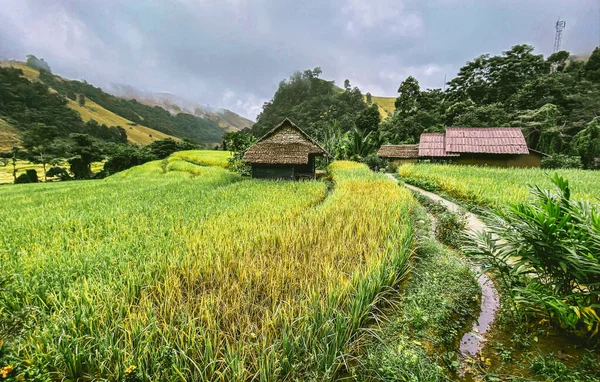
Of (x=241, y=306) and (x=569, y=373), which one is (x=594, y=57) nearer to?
(x=569, y=373)

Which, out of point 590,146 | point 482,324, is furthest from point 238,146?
point 590,146

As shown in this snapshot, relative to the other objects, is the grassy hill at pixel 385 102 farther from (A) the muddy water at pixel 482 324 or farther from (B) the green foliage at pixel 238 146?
(A) the muddy water at pixel 482 324

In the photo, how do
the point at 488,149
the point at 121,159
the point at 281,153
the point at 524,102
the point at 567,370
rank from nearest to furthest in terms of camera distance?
the point at 567,370 → the point at 281,153 → the point at 488,149 → the point at 524,102 → the point at 121,159

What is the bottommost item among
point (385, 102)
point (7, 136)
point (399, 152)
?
point (399, 152)

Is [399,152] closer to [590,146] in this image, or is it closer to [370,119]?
[590,146]

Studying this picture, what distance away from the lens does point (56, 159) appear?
87.4 ft

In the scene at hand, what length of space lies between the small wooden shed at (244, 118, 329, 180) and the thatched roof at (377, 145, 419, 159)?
35.3 ft

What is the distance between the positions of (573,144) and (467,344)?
85.2 ft

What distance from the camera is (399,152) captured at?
2078 centimetres

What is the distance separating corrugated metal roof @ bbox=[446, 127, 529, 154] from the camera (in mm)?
14719

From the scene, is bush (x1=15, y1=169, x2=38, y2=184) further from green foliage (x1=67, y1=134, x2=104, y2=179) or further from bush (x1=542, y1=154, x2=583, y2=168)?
bush (x1=542, y1=154, x2=583, y2=168)

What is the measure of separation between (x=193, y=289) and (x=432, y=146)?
19480 millimetres

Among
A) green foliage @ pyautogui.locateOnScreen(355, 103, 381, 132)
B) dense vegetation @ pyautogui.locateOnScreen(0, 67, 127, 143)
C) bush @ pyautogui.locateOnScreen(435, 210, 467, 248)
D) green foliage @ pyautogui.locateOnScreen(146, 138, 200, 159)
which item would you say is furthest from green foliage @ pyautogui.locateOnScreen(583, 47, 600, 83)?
dense vegetation @ pyautogui.locateOnScreen(0, 67, 127, 143)

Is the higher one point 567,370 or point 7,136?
point 7,136
